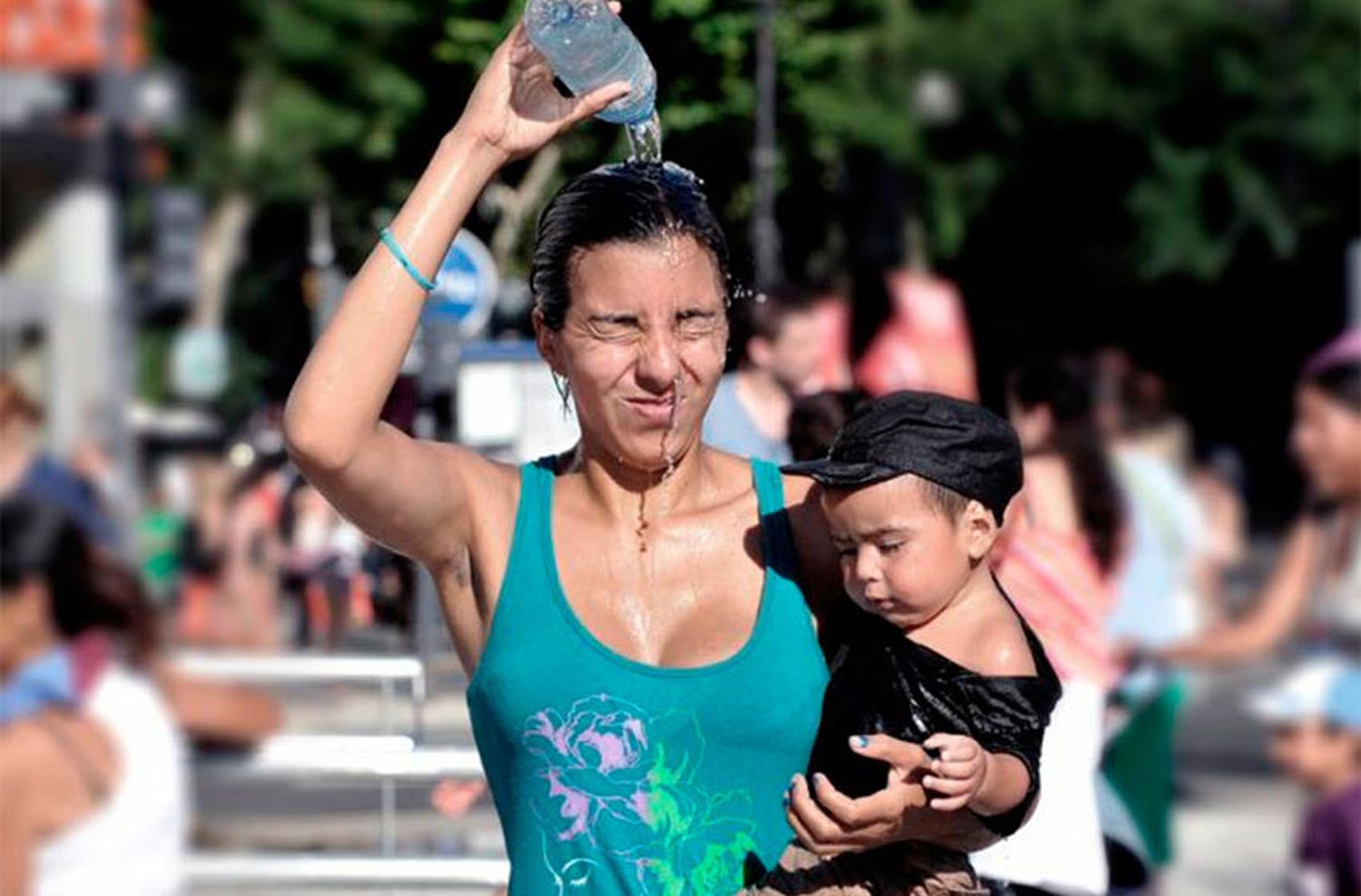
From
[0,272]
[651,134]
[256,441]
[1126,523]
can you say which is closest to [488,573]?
[651,134]

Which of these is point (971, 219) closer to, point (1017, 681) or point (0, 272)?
point (0, 272)

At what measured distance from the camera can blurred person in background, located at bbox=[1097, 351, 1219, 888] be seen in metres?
7.25

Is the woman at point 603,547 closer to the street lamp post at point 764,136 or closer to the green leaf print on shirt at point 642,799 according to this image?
the green leaf print on shirt at point 642,799

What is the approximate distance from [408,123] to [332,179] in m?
1.15

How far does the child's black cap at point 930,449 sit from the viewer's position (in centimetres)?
295

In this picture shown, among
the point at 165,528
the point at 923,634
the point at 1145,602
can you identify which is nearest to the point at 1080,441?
the point at 1145,602

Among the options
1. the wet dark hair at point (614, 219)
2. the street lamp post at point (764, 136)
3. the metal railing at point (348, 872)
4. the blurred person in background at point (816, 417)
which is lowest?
the metal railing at point (348, 872)

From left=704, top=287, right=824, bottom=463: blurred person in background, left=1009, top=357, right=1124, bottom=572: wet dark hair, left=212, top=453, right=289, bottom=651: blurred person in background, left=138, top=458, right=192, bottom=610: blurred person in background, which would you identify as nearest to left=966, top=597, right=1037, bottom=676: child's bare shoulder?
left=138, top=458, right=192, bottom=610: blurred person in background

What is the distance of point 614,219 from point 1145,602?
23.8ft

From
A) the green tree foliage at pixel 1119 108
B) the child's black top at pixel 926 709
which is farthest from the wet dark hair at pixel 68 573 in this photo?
the green tree foliage at pixel 1119 108

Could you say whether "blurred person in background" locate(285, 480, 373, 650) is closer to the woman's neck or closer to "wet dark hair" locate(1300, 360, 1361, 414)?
"wet dark hair" locate(1300, 360, 1361, 414)

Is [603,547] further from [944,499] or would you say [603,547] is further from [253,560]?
[253,560]

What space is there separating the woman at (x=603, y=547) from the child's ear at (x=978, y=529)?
183mm

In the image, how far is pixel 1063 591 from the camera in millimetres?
5891
